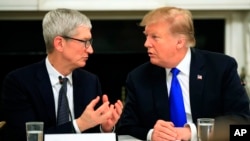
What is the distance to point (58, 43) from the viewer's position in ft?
8.46

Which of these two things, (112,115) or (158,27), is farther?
→ (158,27)

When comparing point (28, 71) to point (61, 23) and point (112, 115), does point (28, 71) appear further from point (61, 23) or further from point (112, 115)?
point (112, 115)

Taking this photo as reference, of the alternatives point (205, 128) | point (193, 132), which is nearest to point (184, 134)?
point (193, 132)

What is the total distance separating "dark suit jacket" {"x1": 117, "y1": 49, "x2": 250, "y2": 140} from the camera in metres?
2.58

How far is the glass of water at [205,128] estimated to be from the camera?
2045mm

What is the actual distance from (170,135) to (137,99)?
418 mm

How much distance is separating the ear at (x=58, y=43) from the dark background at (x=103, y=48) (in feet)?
4.36

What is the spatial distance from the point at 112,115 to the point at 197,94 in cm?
46

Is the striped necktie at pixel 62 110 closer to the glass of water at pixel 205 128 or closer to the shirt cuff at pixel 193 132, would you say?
the shirt cuff at pixel 193 132

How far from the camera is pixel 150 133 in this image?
7.95 feet

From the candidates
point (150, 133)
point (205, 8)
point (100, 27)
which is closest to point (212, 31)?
point (205, 8)

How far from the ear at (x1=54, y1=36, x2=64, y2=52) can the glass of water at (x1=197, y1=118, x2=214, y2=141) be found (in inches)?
33.3

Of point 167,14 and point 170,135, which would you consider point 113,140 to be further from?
point 167,14

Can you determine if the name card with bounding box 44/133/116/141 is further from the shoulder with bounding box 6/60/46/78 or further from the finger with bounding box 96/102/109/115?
the shoulder with bounding box 6/60/46/78
